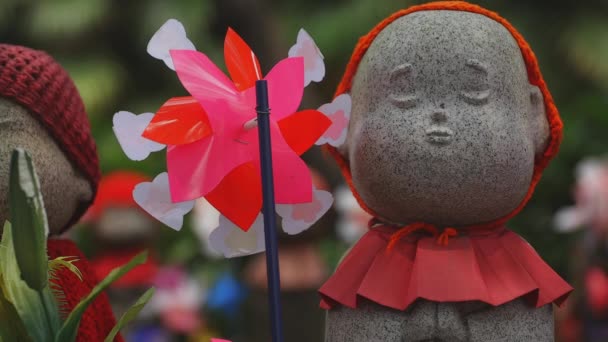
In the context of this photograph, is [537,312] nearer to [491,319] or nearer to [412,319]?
[491,319]

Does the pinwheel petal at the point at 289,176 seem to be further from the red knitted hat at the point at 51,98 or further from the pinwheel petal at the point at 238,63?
the red knitted hat at the point at 51,98

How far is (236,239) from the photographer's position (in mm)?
1620

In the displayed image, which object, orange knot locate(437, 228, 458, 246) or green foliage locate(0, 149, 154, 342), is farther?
orange knot locate(437, 228, 458, 246)

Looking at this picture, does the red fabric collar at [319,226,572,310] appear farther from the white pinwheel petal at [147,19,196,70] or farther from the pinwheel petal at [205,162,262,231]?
the white pinwheel petal at [147,19,196,70]

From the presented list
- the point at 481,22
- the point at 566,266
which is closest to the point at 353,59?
the point at 481,22

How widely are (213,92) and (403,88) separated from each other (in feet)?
1.11

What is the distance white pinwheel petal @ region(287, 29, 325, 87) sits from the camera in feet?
5.20

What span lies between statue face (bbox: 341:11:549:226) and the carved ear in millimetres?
19

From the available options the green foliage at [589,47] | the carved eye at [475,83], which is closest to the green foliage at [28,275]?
the carved eye at [475,83]

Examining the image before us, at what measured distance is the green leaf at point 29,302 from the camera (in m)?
1.38

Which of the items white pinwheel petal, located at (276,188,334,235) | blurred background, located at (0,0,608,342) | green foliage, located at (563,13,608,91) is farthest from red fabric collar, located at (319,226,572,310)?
green foliage, located at (563,13,608,91)

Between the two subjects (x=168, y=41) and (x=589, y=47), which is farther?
(x=589, y=47)

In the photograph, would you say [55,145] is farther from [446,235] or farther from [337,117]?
[446,235]

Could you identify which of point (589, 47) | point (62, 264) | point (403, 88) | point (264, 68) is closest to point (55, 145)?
point (62, 264)
